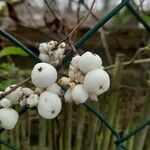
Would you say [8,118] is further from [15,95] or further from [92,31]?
[92,31]

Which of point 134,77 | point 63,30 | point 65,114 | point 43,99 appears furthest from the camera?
point 134,77

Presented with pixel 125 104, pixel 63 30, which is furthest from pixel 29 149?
pixel 63 30

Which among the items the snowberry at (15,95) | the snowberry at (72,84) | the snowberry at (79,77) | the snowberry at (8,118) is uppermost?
the snowberry at (79,77)

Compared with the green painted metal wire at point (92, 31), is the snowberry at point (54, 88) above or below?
below

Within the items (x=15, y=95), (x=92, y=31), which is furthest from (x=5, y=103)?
(x=92, y=31)

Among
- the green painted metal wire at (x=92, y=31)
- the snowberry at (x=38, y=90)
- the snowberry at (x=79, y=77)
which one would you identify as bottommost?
the snowberry at (x=38, y=90)

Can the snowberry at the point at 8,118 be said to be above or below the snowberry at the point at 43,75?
below

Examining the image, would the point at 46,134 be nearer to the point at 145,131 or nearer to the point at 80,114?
the point at 80,114
